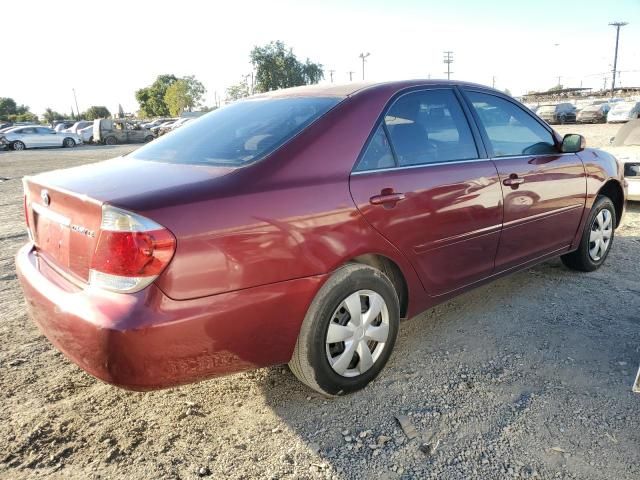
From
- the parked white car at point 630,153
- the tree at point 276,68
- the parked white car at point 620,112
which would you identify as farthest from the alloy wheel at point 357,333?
the tree at point 276,68

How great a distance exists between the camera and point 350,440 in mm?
2309

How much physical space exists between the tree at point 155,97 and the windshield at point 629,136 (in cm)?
8211

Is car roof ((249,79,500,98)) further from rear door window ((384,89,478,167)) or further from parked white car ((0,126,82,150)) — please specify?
parked white car ((0,126,82,150))

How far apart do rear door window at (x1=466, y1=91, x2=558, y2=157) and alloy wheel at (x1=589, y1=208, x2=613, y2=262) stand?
0.96 metres

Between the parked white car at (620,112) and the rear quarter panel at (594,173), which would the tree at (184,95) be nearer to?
the parked white car at (620,112)

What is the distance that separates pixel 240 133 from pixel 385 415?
1655 mm

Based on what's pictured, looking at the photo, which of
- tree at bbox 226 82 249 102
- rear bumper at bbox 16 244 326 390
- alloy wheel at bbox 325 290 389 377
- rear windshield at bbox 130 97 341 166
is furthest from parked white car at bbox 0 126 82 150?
tree at bbox 226 82 249 102

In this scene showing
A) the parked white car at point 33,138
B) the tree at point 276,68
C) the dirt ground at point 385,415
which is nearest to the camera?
the dirt ground at point 385,415

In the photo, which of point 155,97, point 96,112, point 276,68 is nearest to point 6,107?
point 96,112

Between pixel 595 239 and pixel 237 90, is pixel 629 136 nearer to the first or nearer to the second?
pixel 595 239

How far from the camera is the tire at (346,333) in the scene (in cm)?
240

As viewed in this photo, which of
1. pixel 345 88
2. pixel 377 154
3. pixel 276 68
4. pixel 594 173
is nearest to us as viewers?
pixel 377 154

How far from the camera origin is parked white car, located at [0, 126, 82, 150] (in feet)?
91.9

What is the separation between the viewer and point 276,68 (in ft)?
205
